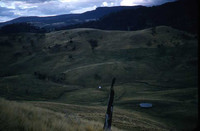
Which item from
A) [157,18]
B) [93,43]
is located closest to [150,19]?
[157,18]

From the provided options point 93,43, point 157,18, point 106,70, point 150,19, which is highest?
point 157,18

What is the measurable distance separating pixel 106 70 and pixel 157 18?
342 ft

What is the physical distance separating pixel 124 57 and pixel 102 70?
786 inches

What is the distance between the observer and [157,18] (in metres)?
155

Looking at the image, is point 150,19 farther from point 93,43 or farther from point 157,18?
point 93,43

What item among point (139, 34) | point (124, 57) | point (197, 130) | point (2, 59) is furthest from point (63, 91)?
point (139, 34)

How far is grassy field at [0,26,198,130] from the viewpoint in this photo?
3969cm

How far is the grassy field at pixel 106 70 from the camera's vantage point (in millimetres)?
39688

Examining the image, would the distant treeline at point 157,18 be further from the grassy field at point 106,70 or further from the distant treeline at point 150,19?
the grassy field at point 106,70

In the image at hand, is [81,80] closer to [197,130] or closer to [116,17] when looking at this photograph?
[197,130]

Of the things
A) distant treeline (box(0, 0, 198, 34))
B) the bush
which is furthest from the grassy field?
distant treeline (box(0, 0, 198, 34))

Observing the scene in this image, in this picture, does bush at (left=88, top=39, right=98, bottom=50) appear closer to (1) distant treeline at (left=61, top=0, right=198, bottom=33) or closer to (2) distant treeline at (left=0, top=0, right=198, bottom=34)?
(2) distant treeline at (left=0, top=0, right=198, bottom=34)

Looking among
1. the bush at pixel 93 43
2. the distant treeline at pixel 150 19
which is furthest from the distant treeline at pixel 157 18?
the bush at pixel 93 43

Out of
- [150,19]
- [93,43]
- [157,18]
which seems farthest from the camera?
[150,19]
